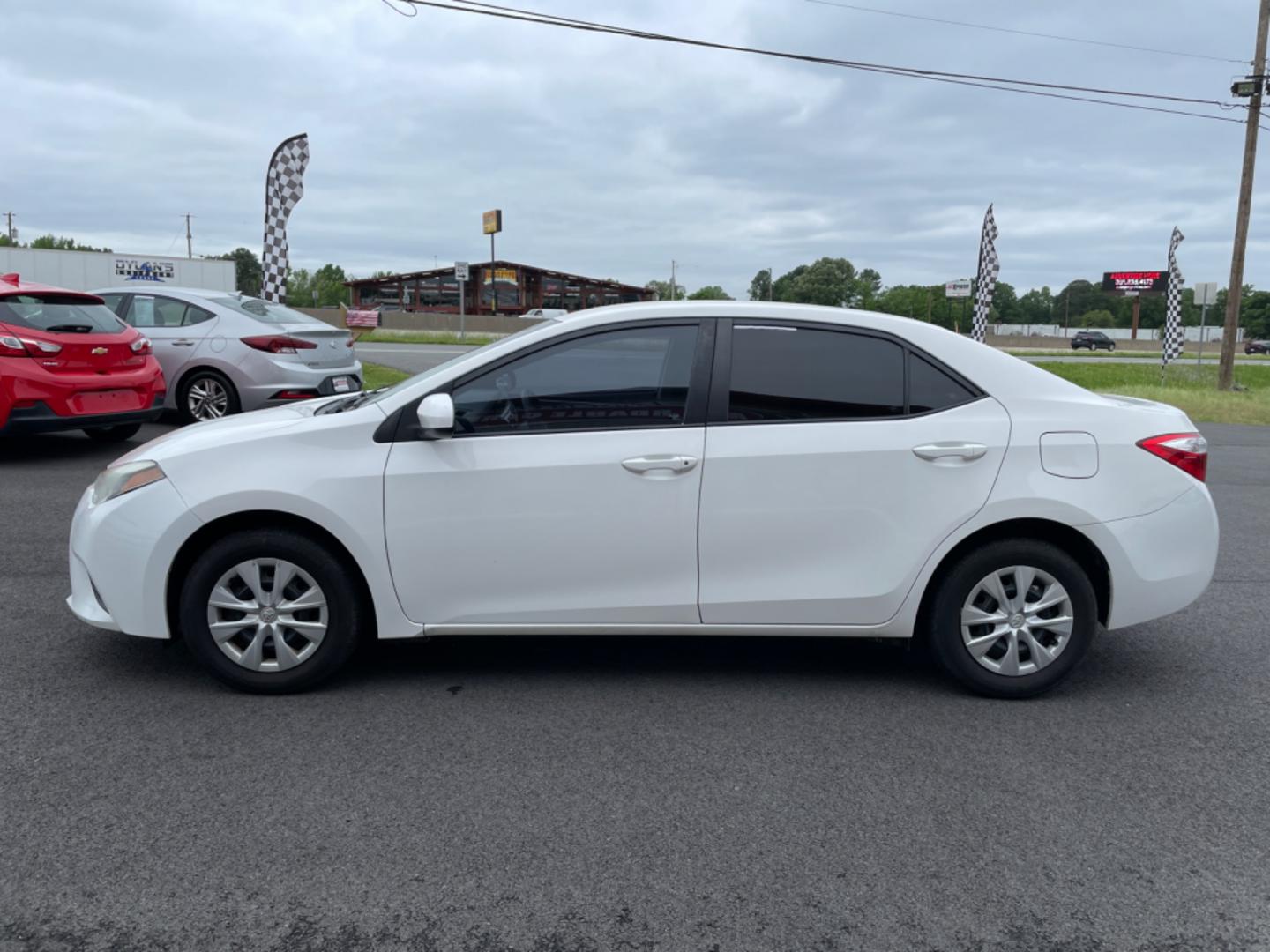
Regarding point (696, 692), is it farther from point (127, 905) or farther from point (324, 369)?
point (324, 369)

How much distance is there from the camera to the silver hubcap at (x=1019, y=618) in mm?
4051

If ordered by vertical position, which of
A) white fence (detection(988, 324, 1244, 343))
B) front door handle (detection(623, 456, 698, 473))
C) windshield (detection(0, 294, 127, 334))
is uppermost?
white fence (detection(988, 324, 1244, 343))

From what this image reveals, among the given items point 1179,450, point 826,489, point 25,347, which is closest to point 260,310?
point 25,347

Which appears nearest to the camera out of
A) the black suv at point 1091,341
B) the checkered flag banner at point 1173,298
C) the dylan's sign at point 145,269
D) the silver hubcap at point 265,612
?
the silver hubcap at point 265,612

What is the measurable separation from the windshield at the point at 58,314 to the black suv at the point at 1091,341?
6271 centimetres

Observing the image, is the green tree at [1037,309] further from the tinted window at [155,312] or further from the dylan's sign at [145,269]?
the tinted window at [155,312]

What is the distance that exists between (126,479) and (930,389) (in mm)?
3229

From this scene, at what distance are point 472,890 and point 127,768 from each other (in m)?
1.42

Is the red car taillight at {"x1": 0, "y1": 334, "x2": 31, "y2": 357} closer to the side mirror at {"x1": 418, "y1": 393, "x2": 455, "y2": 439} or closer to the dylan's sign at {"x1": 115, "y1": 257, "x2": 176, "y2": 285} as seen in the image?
the side mirror at {"x1": 418, "y1": 393, "x2": 455, "y2": 439}

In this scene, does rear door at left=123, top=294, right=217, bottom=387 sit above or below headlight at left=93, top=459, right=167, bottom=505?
above

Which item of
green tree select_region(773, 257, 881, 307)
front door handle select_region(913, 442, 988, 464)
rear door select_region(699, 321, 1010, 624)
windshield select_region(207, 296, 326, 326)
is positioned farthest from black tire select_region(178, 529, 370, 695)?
green tree select_region(773, 257, 881, 307)

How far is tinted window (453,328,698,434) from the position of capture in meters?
4.07

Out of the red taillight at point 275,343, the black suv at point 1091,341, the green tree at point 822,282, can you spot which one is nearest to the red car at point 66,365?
the red taillight at point 275,343

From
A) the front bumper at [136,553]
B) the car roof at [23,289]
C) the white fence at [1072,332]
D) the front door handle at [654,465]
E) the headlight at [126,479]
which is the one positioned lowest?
the front bumper at [136,553]
